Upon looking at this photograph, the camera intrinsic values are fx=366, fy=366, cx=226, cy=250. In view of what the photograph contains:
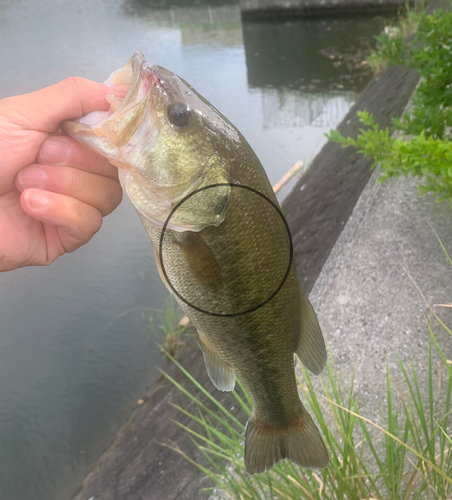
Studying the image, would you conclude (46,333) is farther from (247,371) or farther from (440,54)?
(440,54)

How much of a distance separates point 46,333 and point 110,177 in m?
2.79

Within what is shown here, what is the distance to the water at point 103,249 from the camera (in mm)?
2963

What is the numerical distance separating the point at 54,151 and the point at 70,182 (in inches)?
4.0

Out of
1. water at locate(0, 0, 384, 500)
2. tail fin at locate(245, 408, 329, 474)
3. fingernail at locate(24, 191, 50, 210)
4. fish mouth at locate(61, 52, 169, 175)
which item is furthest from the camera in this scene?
water at locate(0, 0, 384, 500)

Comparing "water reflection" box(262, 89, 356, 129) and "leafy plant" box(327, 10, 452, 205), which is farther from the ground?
"leafy plant" box(327, 10, 452, 205)

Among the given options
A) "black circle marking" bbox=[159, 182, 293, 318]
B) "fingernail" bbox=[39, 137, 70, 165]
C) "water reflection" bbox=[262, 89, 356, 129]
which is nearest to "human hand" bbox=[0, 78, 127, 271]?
"fingernail" bbox=[39, 137, 70, 165]

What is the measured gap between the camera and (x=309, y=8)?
39.1ft

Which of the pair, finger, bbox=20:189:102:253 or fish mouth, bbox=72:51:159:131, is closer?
fish mouth, bbox=72:51:159:131

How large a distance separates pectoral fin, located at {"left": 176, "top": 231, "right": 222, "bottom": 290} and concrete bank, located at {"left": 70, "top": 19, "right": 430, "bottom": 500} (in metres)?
1.51

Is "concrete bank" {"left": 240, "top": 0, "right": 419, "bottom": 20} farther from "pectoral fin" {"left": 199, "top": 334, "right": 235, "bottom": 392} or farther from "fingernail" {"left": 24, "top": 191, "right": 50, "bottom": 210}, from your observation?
"pectoral fin" {"left": 199, "top": 334, "right": 235, "bottom": 392}

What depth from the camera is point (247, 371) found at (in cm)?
119

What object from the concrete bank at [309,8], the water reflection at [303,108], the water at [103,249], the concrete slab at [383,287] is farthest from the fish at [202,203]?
the concrete bank at [309,8]

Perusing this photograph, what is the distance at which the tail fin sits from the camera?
120 cm

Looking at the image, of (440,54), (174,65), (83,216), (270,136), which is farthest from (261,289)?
(174,65)
